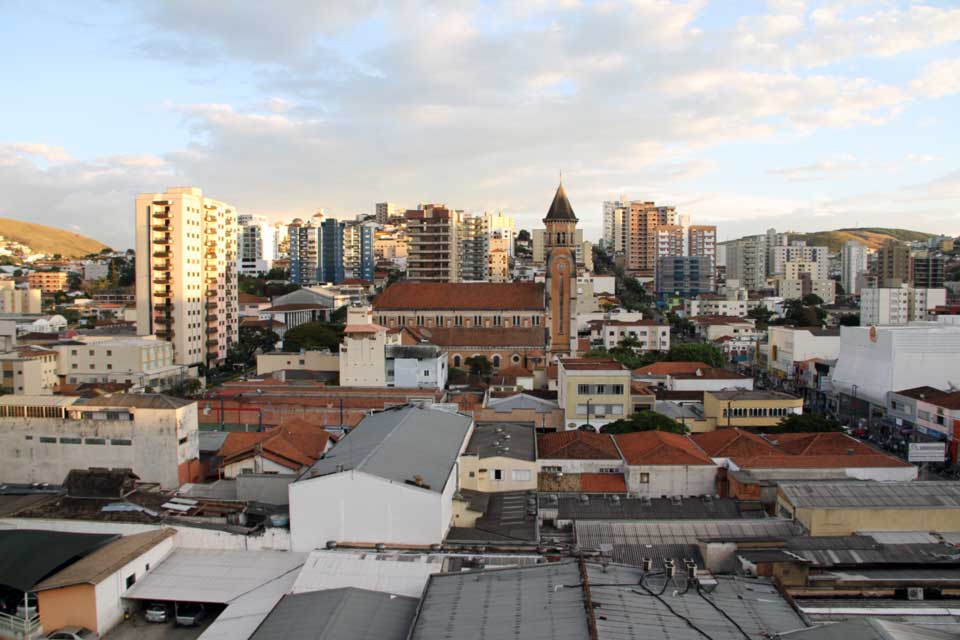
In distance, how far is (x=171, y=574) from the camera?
1712 centimetres

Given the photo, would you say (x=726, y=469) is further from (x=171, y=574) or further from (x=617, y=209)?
(x=617, y=209)

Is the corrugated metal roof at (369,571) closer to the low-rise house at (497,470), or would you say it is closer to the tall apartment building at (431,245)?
the low-rise house at (497,470)

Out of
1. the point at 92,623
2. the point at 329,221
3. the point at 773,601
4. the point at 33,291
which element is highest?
the point at 329,221

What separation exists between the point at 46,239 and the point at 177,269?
155 meters

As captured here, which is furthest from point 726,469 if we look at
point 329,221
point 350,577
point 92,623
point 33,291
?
point 329,221

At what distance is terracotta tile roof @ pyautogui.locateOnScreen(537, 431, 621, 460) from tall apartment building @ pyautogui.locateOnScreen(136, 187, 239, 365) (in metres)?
29.0

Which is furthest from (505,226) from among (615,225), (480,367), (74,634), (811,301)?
(74,634)

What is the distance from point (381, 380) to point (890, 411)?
2319 cm

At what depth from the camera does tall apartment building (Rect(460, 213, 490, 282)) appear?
8269 centimetres

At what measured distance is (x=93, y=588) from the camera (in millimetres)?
15484

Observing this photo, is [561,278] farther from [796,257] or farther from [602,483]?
[796,257]

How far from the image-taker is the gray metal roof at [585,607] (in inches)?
464

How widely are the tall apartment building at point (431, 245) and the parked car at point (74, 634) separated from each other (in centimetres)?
5344

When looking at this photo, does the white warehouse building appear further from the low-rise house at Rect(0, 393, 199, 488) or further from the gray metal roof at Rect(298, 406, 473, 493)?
the low-rise house at Rect(0, 393, 199, 488)
